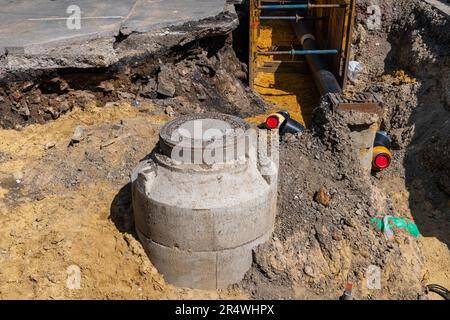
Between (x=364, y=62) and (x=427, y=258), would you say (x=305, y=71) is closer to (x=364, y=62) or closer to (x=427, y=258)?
(x=364, y=62)

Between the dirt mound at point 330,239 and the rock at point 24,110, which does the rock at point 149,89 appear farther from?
the dirt mound at point 330,239

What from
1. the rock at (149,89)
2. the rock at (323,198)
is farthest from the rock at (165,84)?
the rock at (323,198)

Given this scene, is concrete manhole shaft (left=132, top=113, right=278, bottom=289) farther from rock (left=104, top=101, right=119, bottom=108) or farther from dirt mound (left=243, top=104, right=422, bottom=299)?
rock (left=104, top=101, right=119, bottom=108)

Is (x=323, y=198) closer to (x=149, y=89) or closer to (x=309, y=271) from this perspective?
(x=309, y=271)

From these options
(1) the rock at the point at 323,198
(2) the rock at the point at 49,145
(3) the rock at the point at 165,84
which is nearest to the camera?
(1) the rock at the point at 323,198

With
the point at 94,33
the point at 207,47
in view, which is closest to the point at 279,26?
the point at 207,47

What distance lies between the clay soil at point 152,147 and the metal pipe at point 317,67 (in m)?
0.90

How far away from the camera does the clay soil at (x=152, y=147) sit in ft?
15.8

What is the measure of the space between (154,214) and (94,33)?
440 centimetres

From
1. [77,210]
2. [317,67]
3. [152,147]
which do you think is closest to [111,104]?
[152,147]

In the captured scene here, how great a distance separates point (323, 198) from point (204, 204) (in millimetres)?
1747

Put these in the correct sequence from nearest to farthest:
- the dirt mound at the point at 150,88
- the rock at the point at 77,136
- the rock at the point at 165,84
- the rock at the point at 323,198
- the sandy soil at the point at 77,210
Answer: the sandy soil at the point at 77,210, the rock at the point at 323,198, the rock at the point at 77,136, the dirt mound at the point at 150,88, the rock at the point at 165,84

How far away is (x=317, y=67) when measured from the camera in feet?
32.9

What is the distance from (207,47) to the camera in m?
8.58
